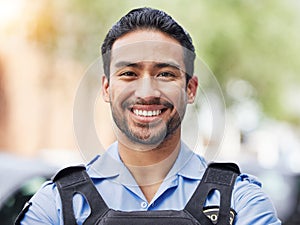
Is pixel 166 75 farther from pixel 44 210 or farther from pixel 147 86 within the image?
pixel 44 210

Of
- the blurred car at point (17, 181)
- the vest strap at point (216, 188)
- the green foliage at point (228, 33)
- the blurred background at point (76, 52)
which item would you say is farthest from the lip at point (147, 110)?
Result: the blurred background at point (76, 52)

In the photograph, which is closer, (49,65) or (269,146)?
(49,65)

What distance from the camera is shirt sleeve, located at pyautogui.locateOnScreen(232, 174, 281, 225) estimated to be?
7.77ft

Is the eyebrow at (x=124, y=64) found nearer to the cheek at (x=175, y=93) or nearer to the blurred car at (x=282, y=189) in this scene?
the cheek at (x=175, y=93)

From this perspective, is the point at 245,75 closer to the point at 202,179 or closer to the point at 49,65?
the point at 49,65

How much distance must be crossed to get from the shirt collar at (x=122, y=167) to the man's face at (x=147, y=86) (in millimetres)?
133

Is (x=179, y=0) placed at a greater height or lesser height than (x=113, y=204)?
greater

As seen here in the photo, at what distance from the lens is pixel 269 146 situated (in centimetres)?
2811

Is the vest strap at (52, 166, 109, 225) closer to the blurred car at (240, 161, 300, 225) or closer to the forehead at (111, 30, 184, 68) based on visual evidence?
the forehead at (111, 30, 184, 68)

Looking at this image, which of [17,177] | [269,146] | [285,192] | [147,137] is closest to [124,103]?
[147,137]

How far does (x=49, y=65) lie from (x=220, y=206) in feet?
50.8

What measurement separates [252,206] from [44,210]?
0.58 meters

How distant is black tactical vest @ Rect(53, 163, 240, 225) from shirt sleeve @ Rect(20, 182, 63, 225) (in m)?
0.03

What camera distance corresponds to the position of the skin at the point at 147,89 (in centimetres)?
238
